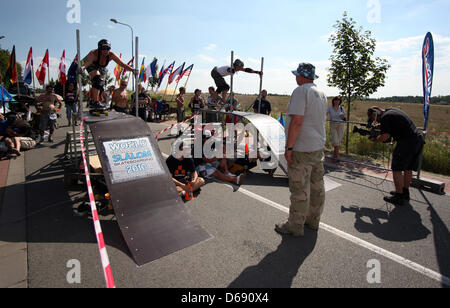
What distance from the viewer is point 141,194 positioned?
155 inches

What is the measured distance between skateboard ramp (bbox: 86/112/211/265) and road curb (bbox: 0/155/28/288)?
3.71ft

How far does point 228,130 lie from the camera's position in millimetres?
7234

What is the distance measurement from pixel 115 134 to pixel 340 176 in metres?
5.52

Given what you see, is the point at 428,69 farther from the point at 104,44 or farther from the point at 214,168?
the point at 104,44

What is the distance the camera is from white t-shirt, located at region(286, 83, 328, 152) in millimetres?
3401

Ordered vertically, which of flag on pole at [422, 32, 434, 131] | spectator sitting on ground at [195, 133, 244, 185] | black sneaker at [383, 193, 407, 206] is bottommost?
black sneaker at [383, 193, 407, 206]

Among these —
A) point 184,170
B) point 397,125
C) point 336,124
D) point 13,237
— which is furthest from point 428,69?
point 13,237

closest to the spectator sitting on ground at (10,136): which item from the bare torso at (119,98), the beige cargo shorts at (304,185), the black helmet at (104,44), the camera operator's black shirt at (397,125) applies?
the bare torso at (119,98)

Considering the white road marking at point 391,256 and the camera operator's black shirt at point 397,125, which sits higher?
the camera operator's black shirt at point 397,125

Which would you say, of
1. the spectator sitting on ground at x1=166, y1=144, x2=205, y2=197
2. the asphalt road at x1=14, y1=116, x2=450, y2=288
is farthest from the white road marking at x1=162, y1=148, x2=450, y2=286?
the spectator sitting on ground at x1=166, y1=144, x2=205, y2=197

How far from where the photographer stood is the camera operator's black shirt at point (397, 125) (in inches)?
193

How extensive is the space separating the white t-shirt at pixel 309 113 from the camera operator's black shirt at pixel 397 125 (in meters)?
2.21

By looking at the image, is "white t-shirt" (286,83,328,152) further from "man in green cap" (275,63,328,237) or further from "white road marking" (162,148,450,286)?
"white road marking" (162,148,450,286)

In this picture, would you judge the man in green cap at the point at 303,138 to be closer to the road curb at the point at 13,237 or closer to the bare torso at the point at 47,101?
the road curb at the point at 13,237
